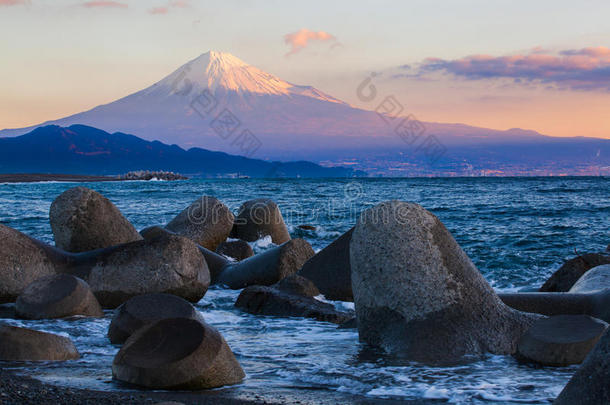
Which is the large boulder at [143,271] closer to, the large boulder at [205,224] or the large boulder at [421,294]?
the large boulder at [421,294]

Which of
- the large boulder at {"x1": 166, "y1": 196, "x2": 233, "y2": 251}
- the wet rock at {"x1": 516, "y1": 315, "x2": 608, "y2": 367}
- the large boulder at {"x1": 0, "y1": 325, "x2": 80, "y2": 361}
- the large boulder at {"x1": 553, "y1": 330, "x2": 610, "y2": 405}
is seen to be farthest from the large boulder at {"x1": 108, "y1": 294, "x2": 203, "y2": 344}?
the large boulder at {"x1": 166, "y1": 196, "x2": 233, "y2": 251}

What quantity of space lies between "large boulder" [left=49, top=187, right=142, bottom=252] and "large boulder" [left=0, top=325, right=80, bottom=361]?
567 cm

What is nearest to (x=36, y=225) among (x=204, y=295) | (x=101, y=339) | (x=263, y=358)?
(x=204, y=295)

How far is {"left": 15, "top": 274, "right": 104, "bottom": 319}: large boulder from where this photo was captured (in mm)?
7969

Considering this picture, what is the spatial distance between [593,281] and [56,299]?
7.15m

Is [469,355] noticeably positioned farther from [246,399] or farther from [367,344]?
[246,399]

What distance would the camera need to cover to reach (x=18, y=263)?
357 inches

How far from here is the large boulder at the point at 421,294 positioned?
632 centimetres

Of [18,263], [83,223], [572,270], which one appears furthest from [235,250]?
[572,270]

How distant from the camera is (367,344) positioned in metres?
6.75

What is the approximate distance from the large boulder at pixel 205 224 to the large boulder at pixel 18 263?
21.0ft

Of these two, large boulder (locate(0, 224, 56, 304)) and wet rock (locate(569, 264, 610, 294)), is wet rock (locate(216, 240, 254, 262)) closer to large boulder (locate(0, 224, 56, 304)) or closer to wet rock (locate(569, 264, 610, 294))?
large boulder (locate(0, 224, 56, 304))

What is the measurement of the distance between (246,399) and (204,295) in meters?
5.61

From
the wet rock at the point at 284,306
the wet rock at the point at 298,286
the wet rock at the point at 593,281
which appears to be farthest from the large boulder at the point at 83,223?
the wet rock at the point at 593,281
